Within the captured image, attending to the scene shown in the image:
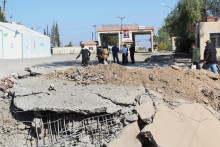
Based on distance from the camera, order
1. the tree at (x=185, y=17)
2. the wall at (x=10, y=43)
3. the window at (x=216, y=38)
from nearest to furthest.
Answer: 1. the window at (x=216, y=38)
2. the tree at (x=185, y=17)
3. the wall at (x=10, y=43)

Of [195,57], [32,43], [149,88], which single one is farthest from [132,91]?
[32,43]

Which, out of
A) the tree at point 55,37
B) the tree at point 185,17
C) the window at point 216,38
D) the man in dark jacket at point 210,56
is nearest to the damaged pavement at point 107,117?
the man in dark jacket at point 210,56

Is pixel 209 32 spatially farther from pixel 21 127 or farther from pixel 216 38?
pixel 21 127

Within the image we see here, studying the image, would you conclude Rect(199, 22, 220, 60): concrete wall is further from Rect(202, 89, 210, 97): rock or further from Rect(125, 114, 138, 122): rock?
Rect(125, 114, 138, 122): rock

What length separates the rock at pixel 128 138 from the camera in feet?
13.8

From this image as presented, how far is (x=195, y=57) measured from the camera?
29.4 feet

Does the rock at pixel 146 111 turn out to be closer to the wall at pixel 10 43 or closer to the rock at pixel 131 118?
the rock at pixel 131 118

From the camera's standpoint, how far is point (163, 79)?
5867mm

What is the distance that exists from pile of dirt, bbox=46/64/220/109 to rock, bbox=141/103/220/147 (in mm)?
554

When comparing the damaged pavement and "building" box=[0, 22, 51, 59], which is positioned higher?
"building" box=[0, 22, 51, 59]

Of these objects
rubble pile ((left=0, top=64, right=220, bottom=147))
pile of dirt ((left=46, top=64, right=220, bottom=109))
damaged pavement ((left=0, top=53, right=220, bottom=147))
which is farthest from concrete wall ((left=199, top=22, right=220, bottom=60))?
damaged pavement ((left=0, top=53, right=220, bottom=147))

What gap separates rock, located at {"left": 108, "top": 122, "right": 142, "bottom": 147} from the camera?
13.8 feet

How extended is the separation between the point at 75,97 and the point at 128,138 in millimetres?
1436

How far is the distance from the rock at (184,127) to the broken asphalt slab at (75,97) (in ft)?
2.49
